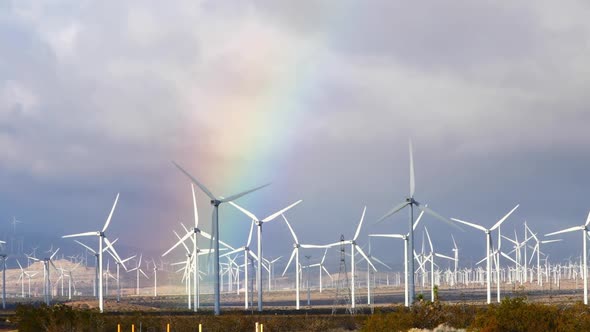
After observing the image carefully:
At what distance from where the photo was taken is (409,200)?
102 metres

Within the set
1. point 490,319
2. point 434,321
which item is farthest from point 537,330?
point 434,321

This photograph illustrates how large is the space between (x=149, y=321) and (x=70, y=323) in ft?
39.4

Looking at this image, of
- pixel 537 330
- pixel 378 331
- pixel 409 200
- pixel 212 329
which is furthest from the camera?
pixel 409 200

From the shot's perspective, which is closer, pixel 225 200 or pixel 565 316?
pixel 565 316

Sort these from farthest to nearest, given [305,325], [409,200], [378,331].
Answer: [409,200], [305,325], [378,331]

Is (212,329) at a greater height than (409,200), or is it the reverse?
(409,200)

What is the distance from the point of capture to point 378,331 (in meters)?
61.4

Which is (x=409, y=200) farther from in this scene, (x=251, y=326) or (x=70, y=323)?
(x=70, y=323)

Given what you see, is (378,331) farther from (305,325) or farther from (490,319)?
(305,325)

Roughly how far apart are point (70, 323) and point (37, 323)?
2.53 metres

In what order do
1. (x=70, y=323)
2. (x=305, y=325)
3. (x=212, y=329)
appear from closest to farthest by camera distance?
(x=70, y=323) → (x=212, y=329) → (x=305, y=325)

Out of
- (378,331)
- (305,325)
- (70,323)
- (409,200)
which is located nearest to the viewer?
(378,331)

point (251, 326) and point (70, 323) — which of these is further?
point (251, 326)

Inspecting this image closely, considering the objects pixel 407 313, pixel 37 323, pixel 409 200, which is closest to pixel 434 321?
pixel 407 313
